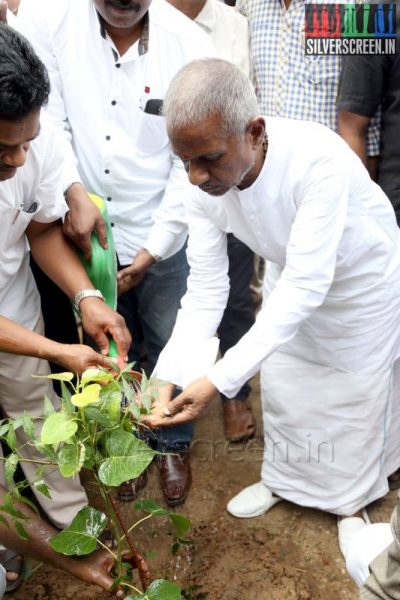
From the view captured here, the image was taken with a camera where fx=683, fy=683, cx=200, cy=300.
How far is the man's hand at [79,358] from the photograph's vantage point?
2043 millimetres

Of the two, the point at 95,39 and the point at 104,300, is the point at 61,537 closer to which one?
the point at 104,300

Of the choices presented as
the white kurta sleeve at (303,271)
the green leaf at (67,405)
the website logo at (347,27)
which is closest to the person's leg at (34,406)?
the white kurta sleeve at (303,271)

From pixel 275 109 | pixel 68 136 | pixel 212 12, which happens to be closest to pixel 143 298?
pixel 68 136

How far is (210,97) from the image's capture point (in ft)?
6.12

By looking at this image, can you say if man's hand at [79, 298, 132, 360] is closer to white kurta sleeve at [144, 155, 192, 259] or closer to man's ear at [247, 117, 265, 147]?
white kurta sleeve at [144, 155, 192, 259]

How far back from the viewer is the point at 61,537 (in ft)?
5.72

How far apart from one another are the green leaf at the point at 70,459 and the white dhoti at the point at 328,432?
1.27 meters

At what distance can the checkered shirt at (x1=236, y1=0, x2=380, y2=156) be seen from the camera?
2.92 meters

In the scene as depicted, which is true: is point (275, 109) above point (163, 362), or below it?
above

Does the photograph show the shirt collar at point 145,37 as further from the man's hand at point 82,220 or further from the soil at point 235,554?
the soil at point 235,554

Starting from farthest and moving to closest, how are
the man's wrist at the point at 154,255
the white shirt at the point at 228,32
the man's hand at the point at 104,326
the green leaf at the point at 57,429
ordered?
1. the white shirt at the point at 228,32
2. the man's wrist at the point at 154,255
3. the man's hand at the point at 104,326
4. the green leaf at the point at 57,429

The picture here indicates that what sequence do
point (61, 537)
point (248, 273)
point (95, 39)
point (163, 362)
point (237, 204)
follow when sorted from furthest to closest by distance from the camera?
1. point (248, 273)
2. point (95, 39)
3. point (163, 362)
4. point (237, 204)
5. point (61, 537)


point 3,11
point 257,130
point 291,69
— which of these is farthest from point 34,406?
point 291,69

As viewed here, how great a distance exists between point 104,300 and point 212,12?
1491 millimetres
